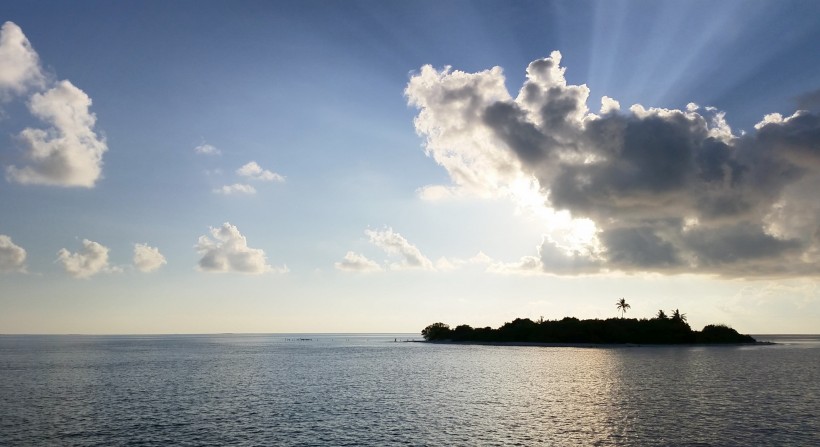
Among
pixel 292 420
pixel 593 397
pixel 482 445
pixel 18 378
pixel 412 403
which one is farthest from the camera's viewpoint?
pixel 18 378

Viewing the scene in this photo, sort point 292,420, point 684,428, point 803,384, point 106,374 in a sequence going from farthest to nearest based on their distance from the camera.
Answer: point 106,374
point 803,384
point 292,420
point 684,428

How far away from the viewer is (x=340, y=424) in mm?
58812

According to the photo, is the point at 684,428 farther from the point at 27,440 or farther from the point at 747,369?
the point at 747,369

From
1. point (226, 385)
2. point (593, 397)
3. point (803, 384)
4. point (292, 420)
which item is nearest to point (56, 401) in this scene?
point (226, 385)

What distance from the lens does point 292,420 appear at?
6178 cm

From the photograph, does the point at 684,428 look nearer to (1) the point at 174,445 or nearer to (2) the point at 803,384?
(1) the point at 174,445

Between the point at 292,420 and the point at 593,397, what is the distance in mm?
44911

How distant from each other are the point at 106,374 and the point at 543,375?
9612cm

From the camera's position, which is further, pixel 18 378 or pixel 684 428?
pixel 18 378

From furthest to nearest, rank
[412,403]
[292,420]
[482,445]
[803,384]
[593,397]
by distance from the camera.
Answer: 1. [803,384]
2. [593,397]
3. [412,403]
4. [292,420]
5. [482,445]

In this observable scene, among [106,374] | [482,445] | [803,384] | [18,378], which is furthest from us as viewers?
[106,374]

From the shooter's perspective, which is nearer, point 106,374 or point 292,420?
point 292,420

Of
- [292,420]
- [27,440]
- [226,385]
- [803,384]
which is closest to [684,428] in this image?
[292,420]

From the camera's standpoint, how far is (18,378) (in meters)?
112
